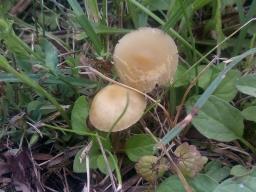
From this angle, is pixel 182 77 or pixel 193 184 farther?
pixel 182 77

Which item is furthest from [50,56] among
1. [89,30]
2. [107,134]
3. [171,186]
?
[171,186]

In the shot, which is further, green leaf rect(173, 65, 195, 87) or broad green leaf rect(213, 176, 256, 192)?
green leaf rect(173, 65, 195, 87)

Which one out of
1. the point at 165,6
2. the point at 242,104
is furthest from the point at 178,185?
the point at 165,6

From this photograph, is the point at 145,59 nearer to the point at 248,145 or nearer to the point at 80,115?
the point at 80,115

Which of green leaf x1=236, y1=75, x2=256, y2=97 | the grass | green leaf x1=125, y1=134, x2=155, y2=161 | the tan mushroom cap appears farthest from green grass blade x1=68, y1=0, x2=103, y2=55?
green leaf x1=236, y1=75, x2=256, y2=97

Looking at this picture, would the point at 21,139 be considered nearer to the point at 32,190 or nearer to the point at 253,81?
the point at 32,190

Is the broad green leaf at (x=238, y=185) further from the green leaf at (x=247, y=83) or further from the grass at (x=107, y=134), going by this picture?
the green leaf at (x=247, y=83)

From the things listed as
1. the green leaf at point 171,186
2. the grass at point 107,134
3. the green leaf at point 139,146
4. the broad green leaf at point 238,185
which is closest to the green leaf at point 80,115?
the grass at point 107,134

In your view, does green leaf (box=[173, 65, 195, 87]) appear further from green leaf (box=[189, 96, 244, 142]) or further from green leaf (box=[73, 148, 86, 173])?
green leaf (box=[73, 148, 86, 173])
